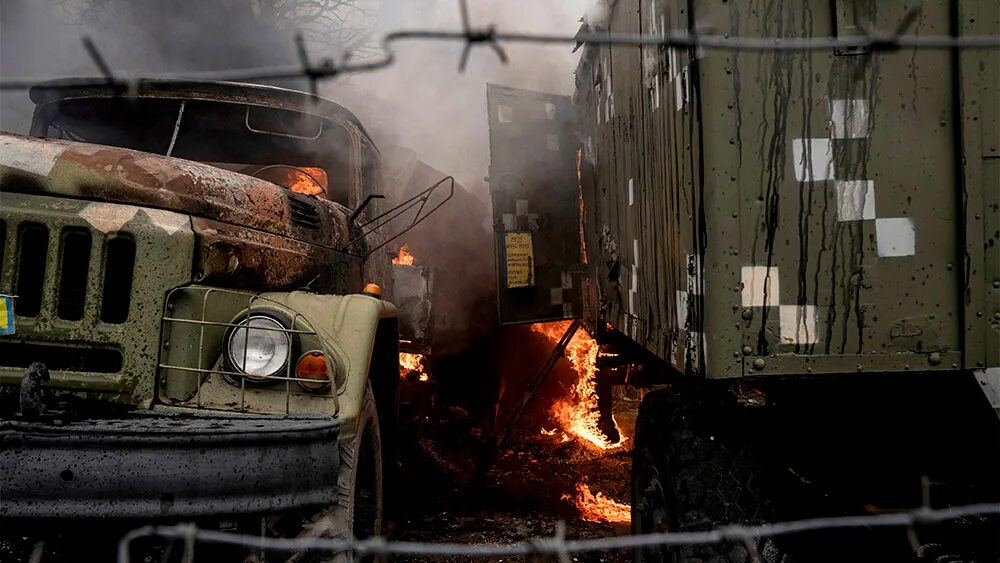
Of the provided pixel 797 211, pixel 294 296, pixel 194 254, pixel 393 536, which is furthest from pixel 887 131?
pixel 393 536

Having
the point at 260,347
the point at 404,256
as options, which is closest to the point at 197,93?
the point at 260,347

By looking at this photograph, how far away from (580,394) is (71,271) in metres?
6.19

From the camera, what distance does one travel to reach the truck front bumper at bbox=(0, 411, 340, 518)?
6.37ft

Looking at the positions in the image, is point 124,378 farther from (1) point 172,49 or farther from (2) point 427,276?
(1) point 172,49

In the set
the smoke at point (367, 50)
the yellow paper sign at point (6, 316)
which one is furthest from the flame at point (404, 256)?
the yellow paper sign at point (6, 316)

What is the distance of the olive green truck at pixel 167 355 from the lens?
1.98 metres

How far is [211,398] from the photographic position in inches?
100

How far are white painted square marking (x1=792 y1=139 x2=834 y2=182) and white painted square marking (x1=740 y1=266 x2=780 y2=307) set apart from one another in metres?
0.40

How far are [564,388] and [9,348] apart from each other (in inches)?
246

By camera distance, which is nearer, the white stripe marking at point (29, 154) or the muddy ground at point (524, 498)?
the white stripe marking at point (29, 154)

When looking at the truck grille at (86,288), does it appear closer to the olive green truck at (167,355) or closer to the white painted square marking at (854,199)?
the olive green truck at (167,355)

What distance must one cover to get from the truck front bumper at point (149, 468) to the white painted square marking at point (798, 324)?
1.87 metres

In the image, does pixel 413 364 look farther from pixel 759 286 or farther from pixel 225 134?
pixel 759 286

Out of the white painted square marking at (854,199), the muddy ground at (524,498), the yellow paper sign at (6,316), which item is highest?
the white painted square marking at (854,199)
